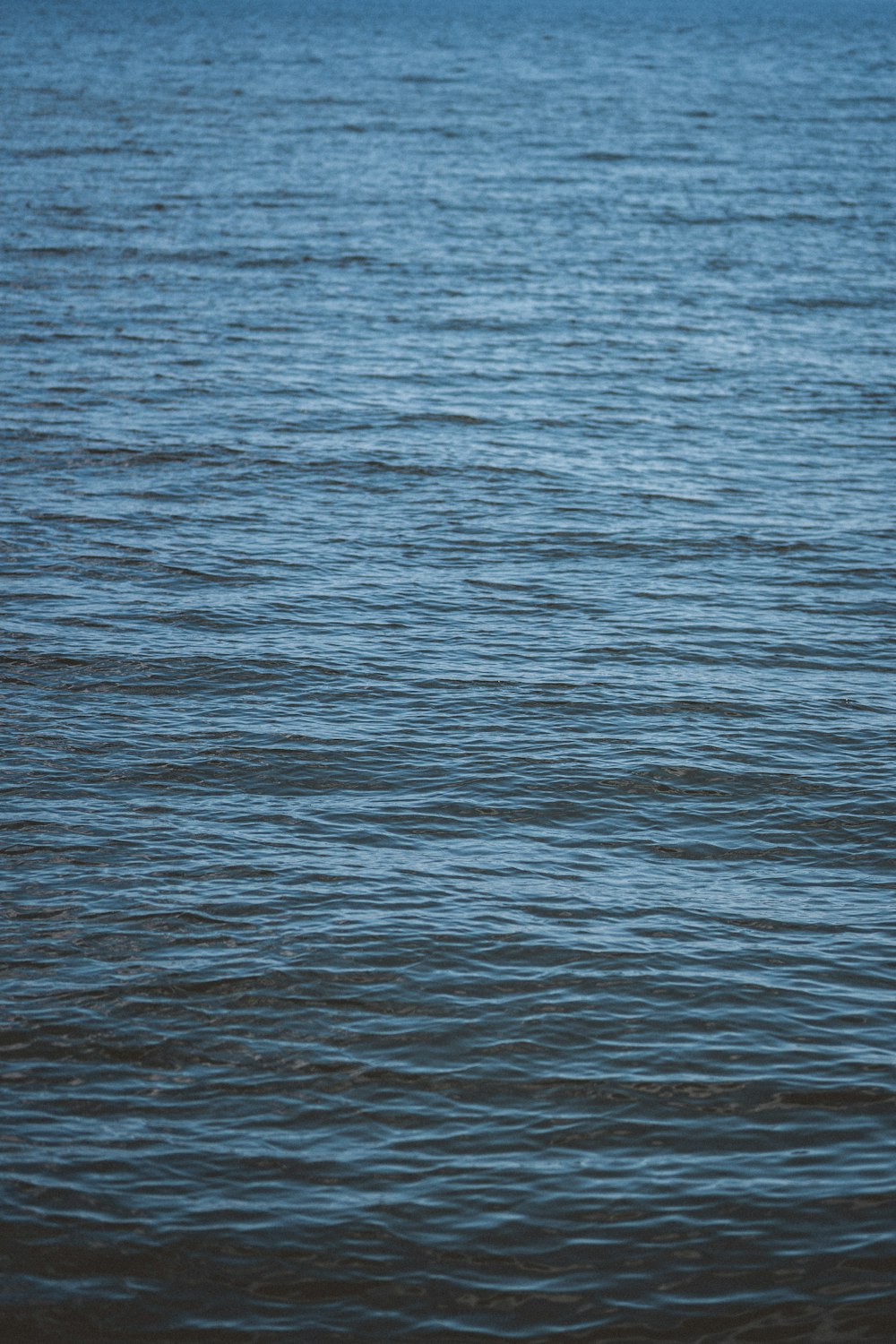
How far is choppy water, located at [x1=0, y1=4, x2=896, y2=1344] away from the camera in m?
12.0

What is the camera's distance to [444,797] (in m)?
18.6

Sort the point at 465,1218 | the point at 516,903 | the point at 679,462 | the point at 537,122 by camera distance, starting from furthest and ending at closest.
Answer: the point at 537,122, the point at 679,462, the point at 516,903, the point at 465,1218

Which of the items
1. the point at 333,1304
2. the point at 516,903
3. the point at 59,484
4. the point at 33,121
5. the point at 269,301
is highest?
the point at 33,121

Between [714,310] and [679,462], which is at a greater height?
[714,310]

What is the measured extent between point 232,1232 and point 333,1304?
1020 millimetres

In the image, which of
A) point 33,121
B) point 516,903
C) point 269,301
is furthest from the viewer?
point 33,121

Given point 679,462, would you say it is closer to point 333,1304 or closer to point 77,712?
point 77,712

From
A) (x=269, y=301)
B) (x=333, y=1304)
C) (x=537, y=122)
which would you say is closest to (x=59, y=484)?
(x=269, y=301)

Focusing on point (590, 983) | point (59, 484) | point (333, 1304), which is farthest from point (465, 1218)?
point (59, 484)

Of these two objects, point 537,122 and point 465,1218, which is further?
point 537,122

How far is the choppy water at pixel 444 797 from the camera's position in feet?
39.4

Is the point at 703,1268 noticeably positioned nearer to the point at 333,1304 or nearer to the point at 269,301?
the point at 333,1304

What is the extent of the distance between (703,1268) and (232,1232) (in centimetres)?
359

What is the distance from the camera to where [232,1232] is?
1194 centimetres
